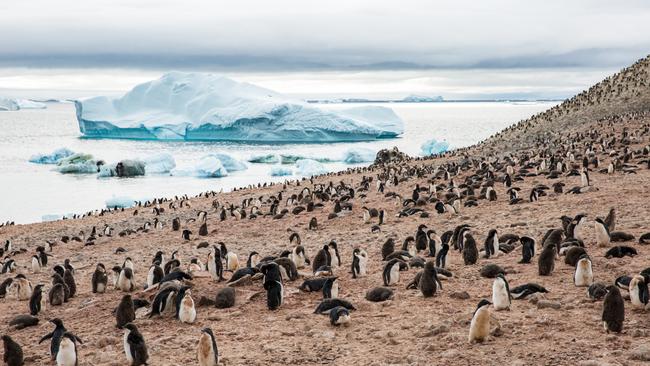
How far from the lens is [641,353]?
5348 millimetres

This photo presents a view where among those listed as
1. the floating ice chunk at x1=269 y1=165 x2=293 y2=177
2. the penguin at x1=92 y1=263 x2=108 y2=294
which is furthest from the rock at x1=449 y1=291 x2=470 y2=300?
the floating ice chunk at x1=269 y1=165 x2=293 y2=177

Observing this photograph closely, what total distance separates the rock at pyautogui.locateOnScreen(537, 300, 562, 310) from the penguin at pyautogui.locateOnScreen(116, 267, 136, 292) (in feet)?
19.2

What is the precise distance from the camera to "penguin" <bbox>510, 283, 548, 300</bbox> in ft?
24.1

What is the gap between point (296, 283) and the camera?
9.12 metres

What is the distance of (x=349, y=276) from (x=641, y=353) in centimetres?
480

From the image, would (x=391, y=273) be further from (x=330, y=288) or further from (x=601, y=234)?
(x=601, y=234)

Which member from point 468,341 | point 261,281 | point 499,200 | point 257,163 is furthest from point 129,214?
point 257,163

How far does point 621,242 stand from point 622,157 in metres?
11.3

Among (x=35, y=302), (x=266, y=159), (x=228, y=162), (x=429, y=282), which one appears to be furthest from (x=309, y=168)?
(x=429, y=282)

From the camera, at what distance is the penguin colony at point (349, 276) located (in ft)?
22.0

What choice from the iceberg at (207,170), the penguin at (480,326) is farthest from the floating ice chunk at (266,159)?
the penguin at (480,326)

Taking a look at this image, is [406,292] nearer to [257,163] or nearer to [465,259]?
[465,259]

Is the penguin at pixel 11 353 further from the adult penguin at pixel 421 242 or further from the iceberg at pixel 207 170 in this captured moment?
the iceberg at pixel 207 170

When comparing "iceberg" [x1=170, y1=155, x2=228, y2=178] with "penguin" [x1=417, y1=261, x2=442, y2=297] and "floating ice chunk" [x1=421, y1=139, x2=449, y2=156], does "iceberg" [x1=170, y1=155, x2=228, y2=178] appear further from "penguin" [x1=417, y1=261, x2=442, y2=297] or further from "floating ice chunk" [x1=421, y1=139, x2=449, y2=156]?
"penguin" [x1=417, y1=261, x2=442, y2=297]
